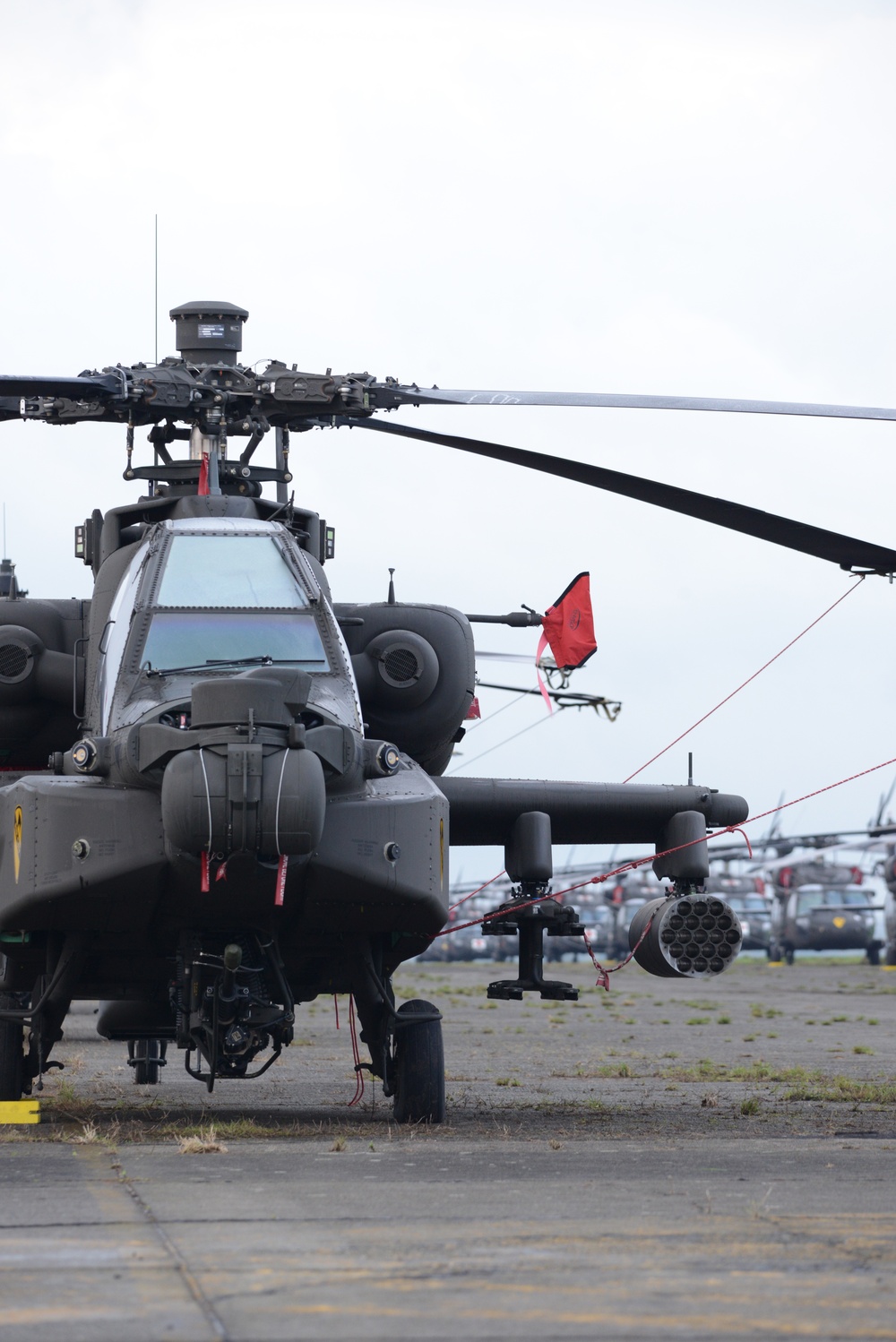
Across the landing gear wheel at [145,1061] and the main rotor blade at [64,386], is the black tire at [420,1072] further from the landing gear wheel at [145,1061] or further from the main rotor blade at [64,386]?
the landing gear wheel at [145,1061]

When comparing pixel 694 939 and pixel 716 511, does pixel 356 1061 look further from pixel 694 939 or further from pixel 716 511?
pixel 716 511

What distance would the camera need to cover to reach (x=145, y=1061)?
53.7 ft

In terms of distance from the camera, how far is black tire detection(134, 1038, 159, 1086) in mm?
16438

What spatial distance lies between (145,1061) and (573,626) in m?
5.36

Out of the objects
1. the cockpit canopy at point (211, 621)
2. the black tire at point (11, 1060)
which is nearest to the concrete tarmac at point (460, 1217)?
Result: the black tire at point (11, 1060)

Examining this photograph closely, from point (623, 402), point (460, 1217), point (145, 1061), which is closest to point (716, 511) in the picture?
point (623, 402)

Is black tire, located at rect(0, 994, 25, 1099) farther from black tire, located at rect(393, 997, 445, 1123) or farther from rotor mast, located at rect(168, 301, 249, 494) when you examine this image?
rotor mast, located at rect(168, 301, 249, 494)

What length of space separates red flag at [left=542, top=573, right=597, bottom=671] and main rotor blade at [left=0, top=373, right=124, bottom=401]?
4412 mm

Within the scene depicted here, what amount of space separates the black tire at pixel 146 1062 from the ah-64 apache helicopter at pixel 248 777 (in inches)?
86.6

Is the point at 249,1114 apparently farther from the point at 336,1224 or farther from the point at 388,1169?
the point at 336,1224

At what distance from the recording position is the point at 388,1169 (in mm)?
8734

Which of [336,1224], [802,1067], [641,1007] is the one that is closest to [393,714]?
[336,1224]

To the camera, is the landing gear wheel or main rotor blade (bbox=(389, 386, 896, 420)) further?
the landing gear wheel

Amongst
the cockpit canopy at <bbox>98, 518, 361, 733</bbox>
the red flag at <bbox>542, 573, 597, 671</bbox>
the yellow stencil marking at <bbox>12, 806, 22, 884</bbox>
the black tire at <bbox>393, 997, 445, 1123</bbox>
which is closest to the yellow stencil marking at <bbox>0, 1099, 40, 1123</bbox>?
the yellow stencil marking at <bbox>12, 806, 22, 884</bbox>
